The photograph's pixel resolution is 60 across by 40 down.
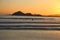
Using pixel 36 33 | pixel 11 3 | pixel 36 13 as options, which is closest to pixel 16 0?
pixel 11 3

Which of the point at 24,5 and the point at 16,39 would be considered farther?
the point at 24,5

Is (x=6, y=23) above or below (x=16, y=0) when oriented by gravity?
below

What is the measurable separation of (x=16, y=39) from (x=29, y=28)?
17 cm

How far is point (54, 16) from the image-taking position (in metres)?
1.15

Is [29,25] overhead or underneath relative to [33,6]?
underneath

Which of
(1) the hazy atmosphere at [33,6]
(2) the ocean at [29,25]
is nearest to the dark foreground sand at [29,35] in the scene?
(2) the ocean at [29,25]

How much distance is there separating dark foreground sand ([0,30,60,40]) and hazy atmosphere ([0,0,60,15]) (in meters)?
0.14

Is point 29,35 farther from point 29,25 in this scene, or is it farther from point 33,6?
point 33,6

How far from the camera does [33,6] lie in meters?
1.17

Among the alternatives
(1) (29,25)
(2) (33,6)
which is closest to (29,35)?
(1) (29,25)

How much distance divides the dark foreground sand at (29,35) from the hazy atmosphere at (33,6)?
139mm

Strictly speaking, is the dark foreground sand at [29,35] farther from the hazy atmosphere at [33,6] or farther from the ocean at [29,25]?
the hazy atmosphere at [33,6]

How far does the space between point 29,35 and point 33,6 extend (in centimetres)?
23

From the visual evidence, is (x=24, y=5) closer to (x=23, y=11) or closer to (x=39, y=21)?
(x=23, y=11)
